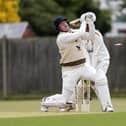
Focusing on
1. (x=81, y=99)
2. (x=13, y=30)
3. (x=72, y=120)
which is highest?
(x=13, y=30)

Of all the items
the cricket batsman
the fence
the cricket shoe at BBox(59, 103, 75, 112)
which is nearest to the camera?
the cricket batsman

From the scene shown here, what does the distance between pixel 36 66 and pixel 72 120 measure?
14968 mm

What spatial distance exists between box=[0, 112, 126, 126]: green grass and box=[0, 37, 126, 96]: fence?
1391cm

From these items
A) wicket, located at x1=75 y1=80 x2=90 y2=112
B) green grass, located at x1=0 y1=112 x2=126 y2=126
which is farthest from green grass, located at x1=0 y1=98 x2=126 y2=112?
green grass, located at x1=0 y1=112 x2=126 y2=126

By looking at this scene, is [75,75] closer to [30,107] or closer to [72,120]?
[72,120]

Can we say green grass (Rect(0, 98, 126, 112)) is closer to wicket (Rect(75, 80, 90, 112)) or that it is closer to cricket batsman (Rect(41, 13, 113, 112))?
wicket (Rect(75, 80, 90, 112))

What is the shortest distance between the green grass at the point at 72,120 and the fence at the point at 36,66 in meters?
13.9

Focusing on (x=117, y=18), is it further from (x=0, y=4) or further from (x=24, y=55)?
(x=24, y=55)

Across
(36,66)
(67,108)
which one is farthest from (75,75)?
(36,66)

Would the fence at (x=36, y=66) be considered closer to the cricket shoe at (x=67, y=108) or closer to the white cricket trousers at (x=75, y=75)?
the cricket shoe at (x=67, y=108)

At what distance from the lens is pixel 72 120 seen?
1229 cm

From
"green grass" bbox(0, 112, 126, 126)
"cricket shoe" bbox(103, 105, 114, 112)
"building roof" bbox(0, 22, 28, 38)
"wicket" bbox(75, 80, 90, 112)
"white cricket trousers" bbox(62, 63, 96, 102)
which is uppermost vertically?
"building roof" bbox(0, 22, 28, 38)

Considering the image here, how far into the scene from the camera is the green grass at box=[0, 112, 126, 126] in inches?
464

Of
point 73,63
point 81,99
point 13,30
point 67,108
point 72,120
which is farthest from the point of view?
point 13,30
